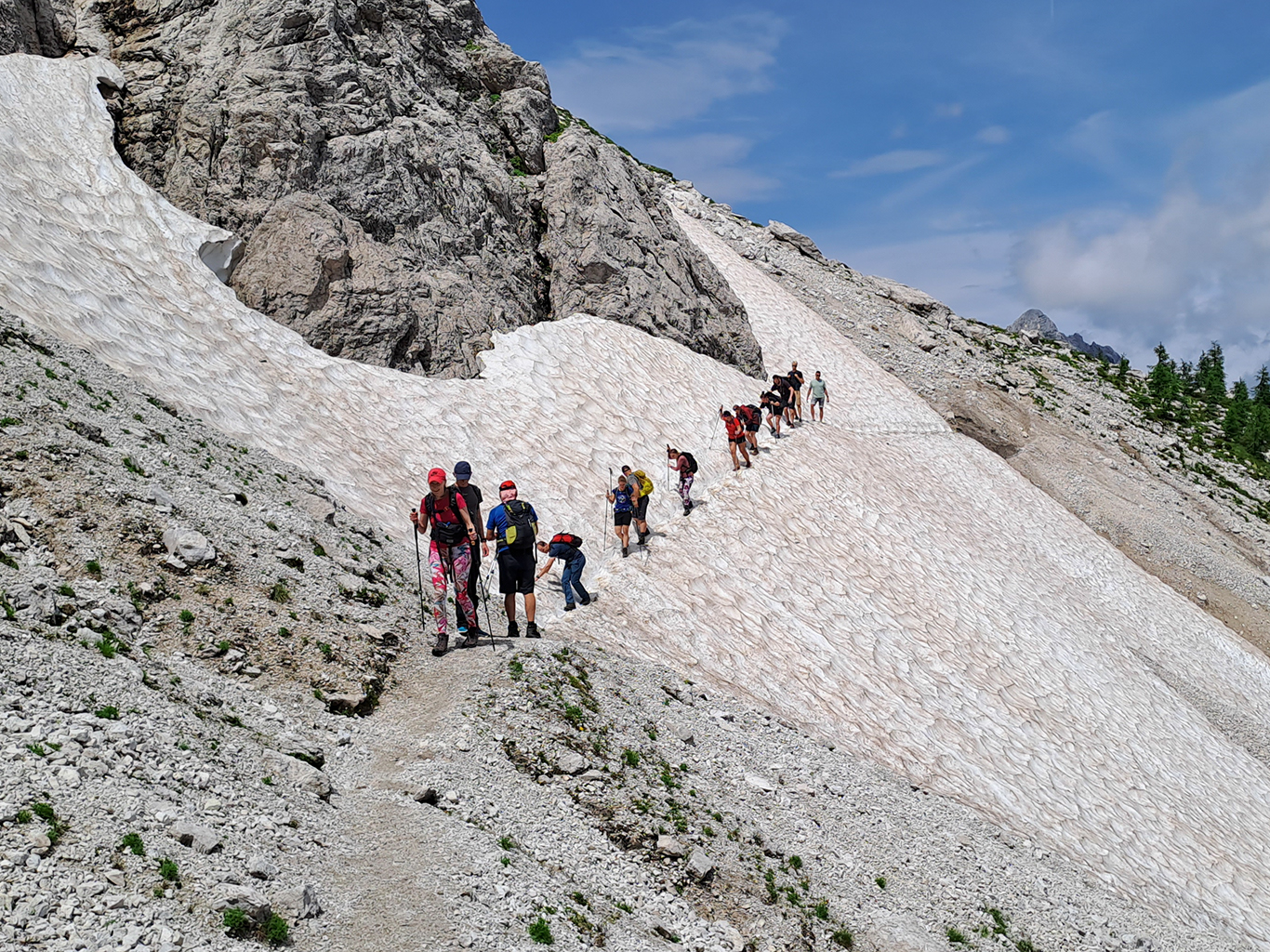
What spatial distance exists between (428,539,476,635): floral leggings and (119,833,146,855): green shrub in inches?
235

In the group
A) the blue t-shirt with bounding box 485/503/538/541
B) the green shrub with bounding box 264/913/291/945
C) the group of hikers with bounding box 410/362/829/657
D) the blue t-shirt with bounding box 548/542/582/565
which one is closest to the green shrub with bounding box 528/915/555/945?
the green shrub with bounding box 264/913/291/945

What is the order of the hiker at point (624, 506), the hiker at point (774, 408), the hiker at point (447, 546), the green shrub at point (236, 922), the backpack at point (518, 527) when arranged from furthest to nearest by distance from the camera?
1. the hiker at point (774, 408)
2. the hiker at point (624, 506)
3. the backpack at point (518, 527)
4. the hiker at point (447, 546)
5. the green shrub at point (236, 922)

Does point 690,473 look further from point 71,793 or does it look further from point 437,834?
point 71,793

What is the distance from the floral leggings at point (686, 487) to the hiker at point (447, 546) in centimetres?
1011

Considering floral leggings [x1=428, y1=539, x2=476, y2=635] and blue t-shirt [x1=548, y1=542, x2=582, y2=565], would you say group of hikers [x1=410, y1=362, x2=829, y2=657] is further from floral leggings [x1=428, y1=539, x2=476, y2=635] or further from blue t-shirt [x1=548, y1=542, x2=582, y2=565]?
blue t-shirt [x1=548, y1=542, x2=582, y2=565]

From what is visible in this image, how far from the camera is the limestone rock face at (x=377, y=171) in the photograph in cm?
2288

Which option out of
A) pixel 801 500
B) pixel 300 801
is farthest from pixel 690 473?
pixel 300 801

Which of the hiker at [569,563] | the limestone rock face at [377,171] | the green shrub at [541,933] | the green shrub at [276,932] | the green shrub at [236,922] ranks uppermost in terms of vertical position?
the limestone rock face at [377,171]

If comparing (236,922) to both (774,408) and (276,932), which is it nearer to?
(276,932)

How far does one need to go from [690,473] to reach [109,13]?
2472 centimetres

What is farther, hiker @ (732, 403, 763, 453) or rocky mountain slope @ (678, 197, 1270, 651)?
rocky mountain slope @ (678, 197, 1270, 651)

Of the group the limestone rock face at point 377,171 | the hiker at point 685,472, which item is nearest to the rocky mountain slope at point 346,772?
the hiker at point 685,472

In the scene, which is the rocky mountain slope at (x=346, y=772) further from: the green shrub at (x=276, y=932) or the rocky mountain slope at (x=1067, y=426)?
the rocky mountain slope at (x=1067, y=426)

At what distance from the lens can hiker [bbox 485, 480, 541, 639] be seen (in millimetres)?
12938
